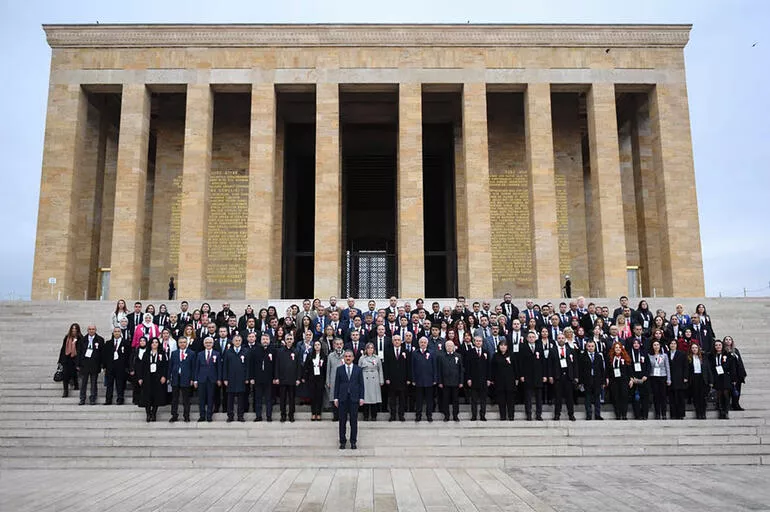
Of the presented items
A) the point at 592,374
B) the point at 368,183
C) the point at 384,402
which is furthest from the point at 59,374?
the point at 368,183

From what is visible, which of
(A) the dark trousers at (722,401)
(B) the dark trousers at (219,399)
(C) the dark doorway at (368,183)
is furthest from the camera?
(C) the dark doorway at (368,183)

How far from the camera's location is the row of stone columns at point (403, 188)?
69.0 ft

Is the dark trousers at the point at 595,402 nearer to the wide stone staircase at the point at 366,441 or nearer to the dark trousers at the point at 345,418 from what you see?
the wide stone staircase at the point at 366,441

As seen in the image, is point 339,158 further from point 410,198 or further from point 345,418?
point 345,418

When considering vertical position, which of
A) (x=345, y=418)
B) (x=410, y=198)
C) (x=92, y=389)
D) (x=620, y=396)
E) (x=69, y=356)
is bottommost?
(x=345, y=418)

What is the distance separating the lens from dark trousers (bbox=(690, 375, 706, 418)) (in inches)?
411

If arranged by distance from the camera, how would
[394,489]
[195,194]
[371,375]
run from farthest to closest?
[195,194] → [371,375] → [394,489]

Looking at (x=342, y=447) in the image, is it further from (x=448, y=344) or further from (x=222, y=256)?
(x=222, y=256)

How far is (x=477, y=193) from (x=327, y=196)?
520 centimetres

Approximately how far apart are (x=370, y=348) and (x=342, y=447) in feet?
5.07

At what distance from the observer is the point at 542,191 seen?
70.9 ft

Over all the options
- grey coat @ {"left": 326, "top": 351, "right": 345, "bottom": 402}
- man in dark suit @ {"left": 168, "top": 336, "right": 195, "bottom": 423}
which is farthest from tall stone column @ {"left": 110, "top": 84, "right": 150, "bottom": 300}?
grey coat @ {"left": 326, "top": 351, "right": 345, "bottom": 402}

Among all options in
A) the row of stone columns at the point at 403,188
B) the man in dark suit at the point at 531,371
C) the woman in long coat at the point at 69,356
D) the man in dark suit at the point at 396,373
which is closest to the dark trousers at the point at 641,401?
the man in dark suit at the point at 531,371

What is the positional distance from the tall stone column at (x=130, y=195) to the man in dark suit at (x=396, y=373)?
43.9 ft
